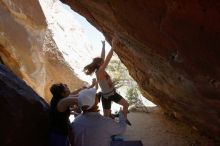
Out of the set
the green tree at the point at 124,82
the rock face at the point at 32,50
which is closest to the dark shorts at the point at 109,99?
the green tree at the point at 124,82

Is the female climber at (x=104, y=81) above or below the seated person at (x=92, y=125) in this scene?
above

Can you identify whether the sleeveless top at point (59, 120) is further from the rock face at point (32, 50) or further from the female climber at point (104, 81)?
the rock face at point (32, 50)

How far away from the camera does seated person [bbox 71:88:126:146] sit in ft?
14.3

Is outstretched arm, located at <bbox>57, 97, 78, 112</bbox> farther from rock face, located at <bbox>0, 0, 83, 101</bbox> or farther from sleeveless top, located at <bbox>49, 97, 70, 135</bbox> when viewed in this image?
rock face, located at <bbox>0, 0, 83, 101</bbox>

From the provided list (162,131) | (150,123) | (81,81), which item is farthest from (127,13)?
(81,81)

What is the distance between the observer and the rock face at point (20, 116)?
4.61 m

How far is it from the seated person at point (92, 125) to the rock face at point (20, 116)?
2.02 ft

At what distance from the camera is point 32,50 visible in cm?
1562

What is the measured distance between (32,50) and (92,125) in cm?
1180

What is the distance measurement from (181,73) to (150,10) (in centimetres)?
140

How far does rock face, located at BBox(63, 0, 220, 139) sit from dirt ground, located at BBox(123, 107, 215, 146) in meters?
1.28

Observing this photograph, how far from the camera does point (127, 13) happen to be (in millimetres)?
5109

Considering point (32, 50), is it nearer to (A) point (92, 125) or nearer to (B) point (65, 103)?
(B) point (65, 103)

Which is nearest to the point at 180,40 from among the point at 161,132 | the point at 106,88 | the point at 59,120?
the point at 59,120
